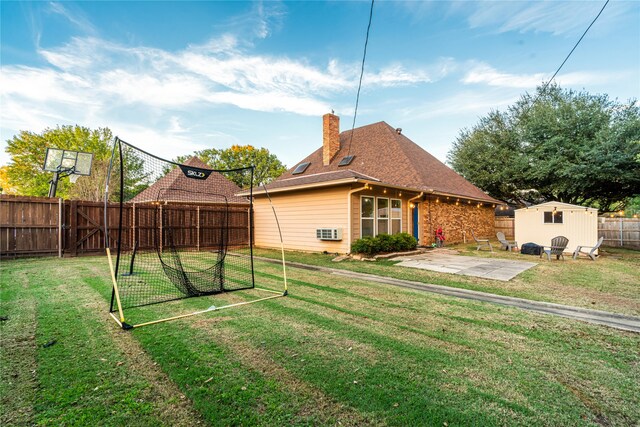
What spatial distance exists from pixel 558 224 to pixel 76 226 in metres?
16.8

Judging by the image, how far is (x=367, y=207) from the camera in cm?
1064

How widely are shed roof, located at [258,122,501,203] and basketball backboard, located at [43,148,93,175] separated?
765cm

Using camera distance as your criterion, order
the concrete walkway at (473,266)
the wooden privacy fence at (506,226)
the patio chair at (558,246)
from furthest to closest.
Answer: the wooden privacy fence at (506,226) → the patio chair at (558,246) → the concrete walkway at (473,266)

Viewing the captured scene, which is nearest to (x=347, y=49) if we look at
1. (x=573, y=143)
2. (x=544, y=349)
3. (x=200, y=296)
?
(x=200, y=296)

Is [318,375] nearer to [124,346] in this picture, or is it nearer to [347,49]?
[124,346]

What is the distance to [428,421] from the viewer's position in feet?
6.08

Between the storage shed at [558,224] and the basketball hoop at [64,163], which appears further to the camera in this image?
the basketball hoop at [64,163]

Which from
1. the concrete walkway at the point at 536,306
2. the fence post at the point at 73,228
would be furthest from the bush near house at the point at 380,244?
the fence post at the point at 73,228

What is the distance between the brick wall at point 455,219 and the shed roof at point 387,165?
2.27ft

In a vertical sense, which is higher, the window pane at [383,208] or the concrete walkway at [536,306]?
the window pane at [383,208]

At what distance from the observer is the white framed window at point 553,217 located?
10586 millimetres

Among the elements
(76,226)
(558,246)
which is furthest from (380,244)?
(76,226)

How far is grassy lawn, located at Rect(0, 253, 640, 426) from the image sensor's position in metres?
1.94

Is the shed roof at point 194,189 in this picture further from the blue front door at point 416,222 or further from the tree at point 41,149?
the tree at point 41,149
